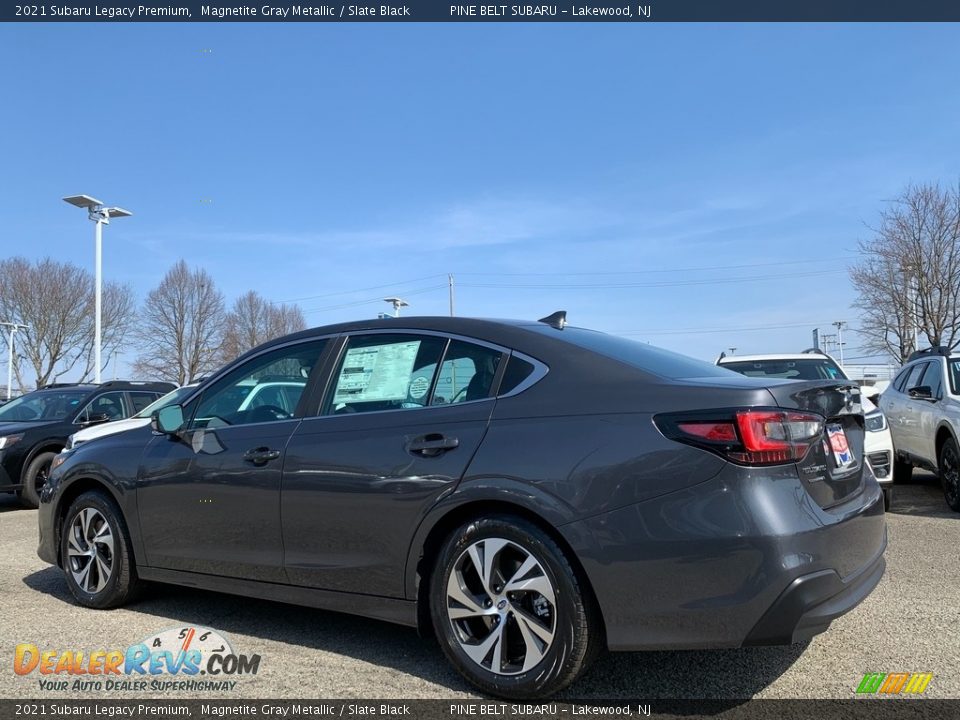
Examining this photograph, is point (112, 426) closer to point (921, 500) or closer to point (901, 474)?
point (921, 500)

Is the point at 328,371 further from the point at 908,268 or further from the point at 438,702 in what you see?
the point at 908,268

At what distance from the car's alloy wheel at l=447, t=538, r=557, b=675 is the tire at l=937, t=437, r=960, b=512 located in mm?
6131

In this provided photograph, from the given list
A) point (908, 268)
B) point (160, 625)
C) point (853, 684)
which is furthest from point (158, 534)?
point (908, 268)

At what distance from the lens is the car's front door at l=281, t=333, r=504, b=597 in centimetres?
338

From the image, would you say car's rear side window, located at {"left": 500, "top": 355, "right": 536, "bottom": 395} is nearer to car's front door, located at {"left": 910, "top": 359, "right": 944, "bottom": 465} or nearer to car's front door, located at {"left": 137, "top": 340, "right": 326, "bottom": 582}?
car's front door, located at {"left": 137, "top": 340, "right": 326, "bottom": 582}

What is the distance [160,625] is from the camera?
14.1 ft

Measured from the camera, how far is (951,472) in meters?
7.63

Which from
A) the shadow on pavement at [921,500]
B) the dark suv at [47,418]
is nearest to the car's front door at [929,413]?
the shadow on pavement at [921,500]

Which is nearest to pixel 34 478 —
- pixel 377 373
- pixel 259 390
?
pixel 259 390

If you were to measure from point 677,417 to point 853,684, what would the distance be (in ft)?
4.72

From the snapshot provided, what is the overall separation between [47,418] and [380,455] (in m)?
8.72

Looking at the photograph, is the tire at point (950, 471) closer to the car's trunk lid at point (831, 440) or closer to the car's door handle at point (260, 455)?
the car's trunk lid at point (831, 440)

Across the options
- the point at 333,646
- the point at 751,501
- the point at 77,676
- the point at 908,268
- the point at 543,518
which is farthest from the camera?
the point at 908,268

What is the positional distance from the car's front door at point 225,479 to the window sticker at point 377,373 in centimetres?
24
